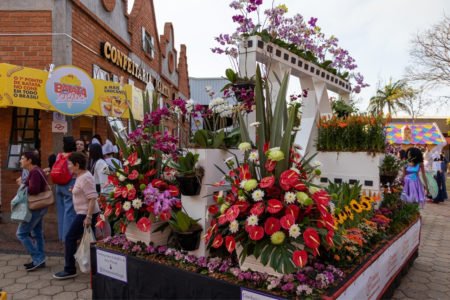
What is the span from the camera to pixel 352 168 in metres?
4.04

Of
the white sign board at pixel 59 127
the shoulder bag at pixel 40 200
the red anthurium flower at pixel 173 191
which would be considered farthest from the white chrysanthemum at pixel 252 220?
the white sign board at pixel 59 127

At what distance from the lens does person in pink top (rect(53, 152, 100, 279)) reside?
11.8 ft

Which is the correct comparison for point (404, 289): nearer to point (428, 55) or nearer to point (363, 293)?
point (363, 293)

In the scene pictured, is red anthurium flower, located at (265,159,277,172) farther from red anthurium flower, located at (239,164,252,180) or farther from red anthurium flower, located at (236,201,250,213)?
red anthurium flower, located at (236,201,250,213)

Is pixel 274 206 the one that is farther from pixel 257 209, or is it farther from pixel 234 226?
pixel 234 226

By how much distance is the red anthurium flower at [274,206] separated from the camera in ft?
5.80

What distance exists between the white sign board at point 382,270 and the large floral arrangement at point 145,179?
1.36m

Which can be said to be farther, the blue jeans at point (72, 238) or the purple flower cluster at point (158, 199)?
the blue jeans at point (72, 238)

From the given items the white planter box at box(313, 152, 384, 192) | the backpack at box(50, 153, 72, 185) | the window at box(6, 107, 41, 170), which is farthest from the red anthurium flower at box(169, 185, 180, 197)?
the window at box(6, 107, 41, 170)

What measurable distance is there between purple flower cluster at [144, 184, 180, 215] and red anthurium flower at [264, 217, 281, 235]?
2.57ft

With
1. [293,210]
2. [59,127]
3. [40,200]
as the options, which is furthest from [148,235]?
[59,127]

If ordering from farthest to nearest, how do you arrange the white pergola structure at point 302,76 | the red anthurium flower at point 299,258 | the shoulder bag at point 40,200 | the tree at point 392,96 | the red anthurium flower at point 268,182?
the tree at point 392,96 < the shoulder bag at point 40,200 < the white pergola structure at point 302,76 < the red anthurium flower at point 268,182 < the red anthurium flower at point 299,258

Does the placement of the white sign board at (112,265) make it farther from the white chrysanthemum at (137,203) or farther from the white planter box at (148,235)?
the white chrysanthemum at (137,203)

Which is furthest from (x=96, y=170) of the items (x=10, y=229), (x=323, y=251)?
(x=323, y=251)
